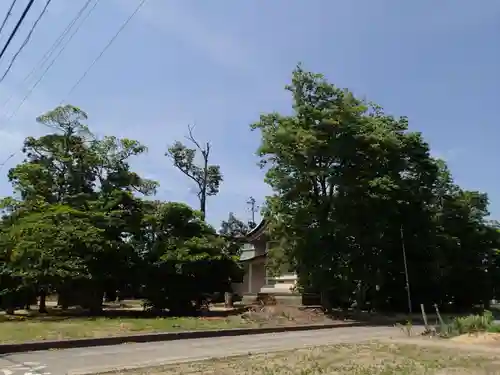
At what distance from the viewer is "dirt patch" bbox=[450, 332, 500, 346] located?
15531 millimetres

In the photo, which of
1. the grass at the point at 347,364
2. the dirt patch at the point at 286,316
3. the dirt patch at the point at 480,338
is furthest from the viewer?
the dirt patch at the point at 286,316

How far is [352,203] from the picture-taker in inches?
1050

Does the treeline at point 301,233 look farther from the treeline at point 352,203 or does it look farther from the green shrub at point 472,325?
the green shrub at point 472,325

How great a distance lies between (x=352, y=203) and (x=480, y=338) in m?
11.5

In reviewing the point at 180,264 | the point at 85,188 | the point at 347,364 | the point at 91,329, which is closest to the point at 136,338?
the point at 91,329

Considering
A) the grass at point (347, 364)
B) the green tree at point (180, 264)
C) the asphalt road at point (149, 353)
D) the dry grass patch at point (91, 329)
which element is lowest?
the grass at point (347, 364)

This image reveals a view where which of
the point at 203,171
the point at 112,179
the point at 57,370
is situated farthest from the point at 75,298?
the point at 203,171

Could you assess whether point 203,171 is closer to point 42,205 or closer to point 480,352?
point 42,205

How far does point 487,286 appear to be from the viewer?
34.0m

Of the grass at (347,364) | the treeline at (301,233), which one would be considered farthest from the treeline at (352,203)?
the grass at (347,364)

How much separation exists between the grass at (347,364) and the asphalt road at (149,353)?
3.43ft

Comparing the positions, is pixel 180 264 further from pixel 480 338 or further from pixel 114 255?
pixel 480 338

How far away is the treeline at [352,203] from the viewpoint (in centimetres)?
2691

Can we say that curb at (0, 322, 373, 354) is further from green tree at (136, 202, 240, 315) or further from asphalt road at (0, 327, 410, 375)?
green tree at (136, 202, 240, 315)
